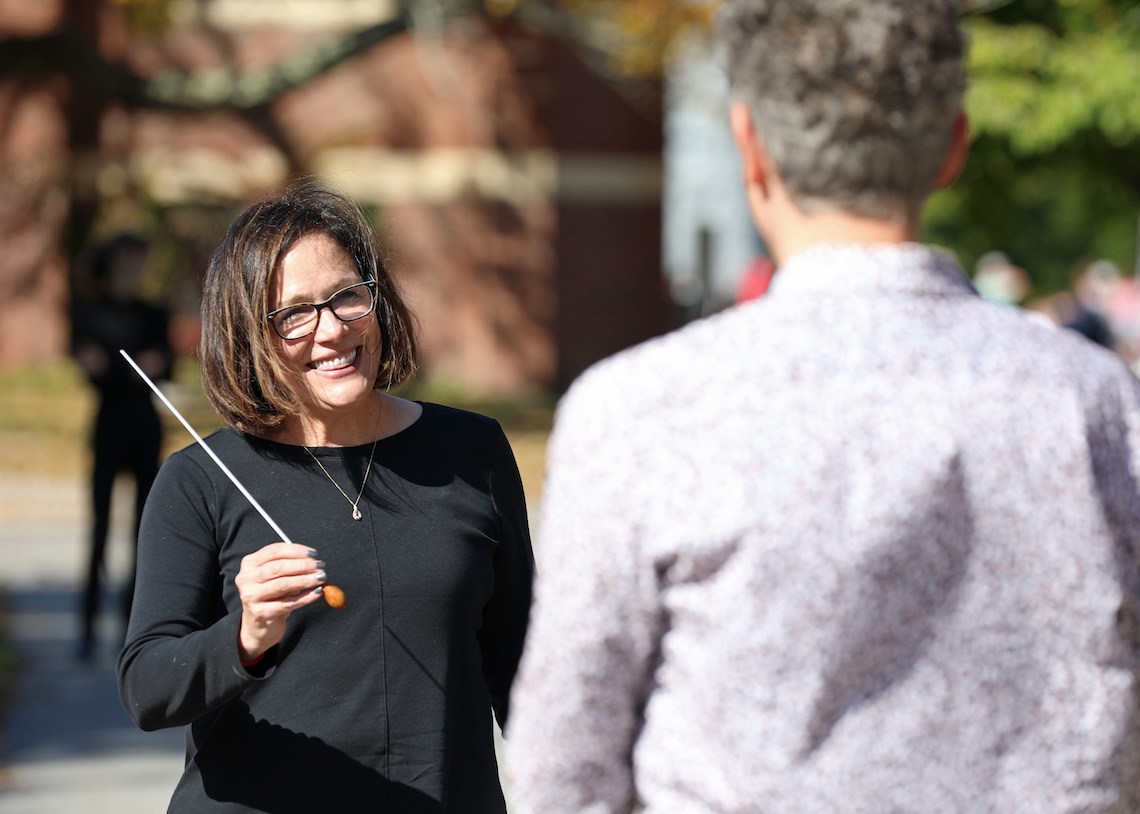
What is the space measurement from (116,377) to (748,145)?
603cm

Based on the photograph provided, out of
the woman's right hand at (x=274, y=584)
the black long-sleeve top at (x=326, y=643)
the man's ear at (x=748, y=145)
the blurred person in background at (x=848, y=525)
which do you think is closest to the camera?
the blurred person in background at (x=848, y=525)

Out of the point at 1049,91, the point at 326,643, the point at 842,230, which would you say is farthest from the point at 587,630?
the point at 1049,91

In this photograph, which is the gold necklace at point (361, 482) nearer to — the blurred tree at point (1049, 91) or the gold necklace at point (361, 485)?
the gold necklace at point (361, 485)

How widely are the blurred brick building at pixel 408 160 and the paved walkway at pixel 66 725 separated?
11897mm

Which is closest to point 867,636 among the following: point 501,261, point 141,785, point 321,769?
point 321,769

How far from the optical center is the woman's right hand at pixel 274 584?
222 cm

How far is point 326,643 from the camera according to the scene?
2.49m

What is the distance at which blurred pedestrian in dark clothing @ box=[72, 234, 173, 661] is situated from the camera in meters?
7.24

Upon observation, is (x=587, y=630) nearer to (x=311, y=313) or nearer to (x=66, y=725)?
(x=311, y=313)

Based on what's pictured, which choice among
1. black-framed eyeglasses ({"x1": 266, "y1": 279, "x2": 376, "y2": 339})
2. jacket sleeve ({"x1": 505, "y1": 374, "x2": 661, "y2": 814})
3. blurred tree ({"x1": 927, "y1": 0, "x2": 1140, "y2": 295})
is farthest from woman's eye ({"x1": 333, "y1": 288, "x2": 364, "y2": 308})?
blurred tree ({"x1": 927, "y1": 0, "x2": 1140, "y2": 295})

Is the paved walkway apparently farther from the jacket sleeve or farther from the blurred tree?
the blurred tree

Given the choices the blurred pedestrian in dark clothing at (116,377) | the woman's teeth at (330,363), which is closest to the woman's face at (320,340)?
the woman's teeth at (330,363)

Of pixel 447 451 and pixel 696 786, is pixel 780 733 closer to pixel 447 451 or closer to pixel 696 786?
pixel 696 786

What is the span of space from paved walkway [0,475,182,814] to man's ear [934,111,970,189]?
4329 millimetres
